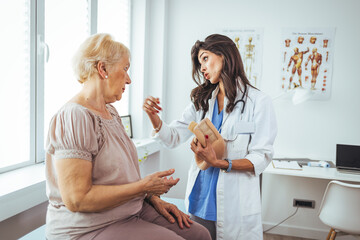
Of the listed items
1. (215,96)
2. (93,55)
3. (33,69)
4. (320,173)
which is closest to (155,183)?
(93,55)

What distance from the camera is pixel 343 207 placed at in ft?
7.18

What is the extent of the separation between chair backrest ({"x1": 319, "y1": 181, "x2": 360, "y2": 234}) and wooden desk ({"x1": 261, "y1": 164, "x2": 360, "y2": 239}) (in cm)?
65

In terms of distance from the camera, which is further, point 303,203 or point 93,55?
point 303,203

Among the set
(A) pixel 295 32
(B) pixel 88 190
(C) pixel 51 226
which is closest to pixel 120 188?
(B) pixel 88 190

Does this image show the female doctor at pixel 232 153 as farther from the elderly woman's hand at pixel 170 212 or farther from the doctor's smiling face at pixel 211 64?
the elderly woman's hand at pixel 170 212

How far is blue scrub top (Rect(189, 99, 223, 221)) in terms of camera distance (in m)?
1.52

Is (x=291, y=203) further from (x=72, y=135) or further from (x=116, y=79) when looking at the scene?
(x=72, y=135)

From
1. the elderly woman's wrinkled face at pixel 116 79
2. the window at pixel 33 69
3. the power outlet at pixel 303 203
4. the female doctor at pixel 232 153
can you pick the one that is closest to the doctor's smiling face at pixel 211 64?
the female doctor at pixel 232 153

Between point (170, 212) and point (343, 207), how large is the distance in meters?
1.50

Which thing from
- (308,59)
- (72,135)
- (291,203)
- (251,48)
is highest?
(251,48)

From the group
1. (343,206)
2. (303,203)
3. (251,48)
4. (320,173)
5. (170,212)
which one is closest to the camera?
(170,212)

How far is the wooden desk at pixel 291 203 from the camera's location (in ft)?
9.68

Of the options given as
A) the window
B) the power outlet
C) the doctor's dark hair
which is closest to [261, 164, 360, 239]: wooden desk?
the power outlet

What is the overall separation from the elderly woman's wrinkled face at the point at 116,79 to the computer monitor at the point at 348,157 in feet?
7.35
